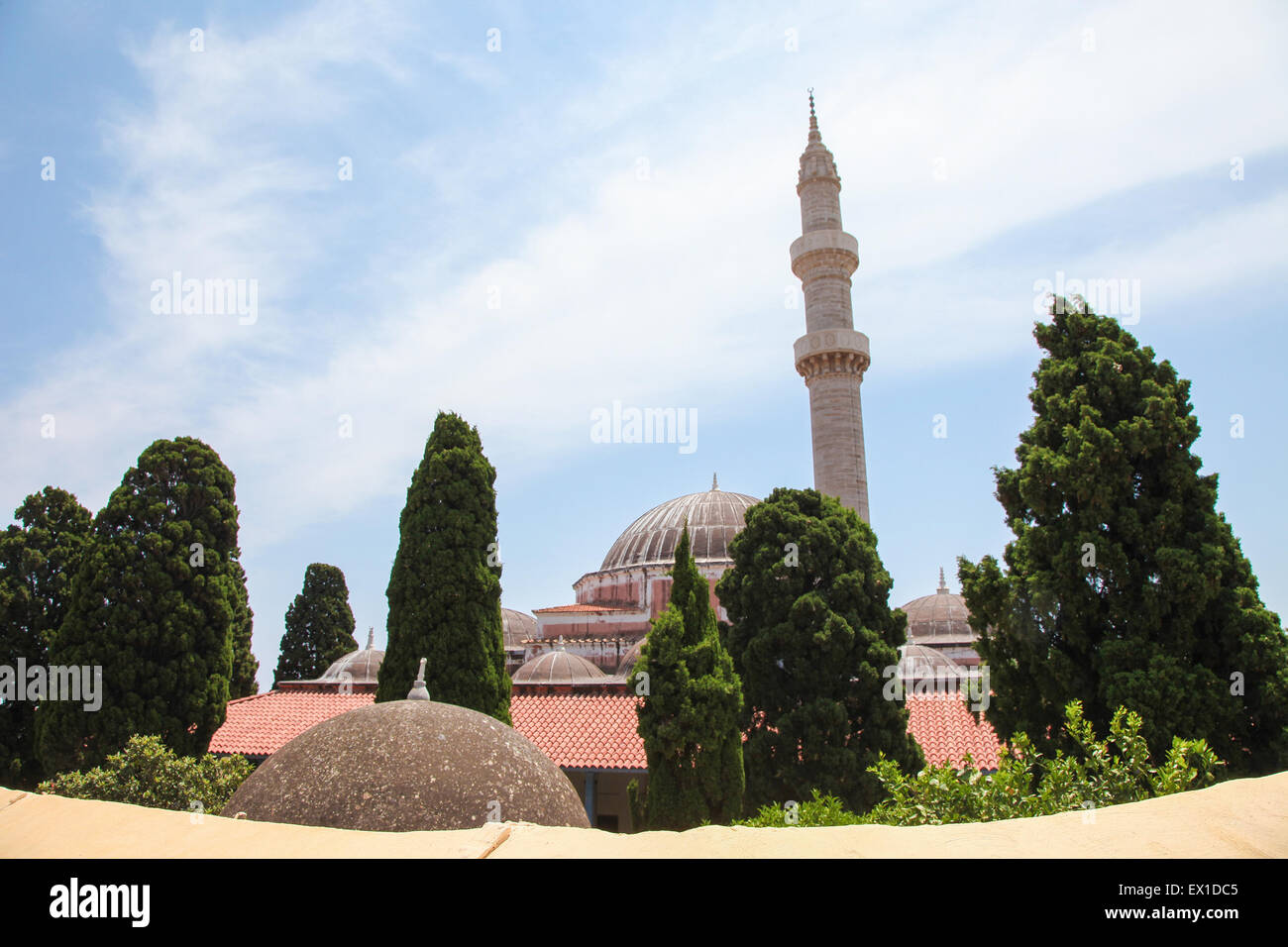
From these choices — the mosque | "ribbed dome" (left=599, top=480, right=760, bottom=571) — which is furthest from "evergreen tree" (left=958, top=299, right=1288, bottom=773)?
"ribbed dome" (left=599, top=480, right=760, bottom=571)

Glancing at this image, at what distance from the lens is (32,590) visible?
18.7 metres

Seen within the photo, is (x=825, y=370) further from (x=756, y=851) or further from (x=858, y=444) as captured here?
(x=756, y=851)

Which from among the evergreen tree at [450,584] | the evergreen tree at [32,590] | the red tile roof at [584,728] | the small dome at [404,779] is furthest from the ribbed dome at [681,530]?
the small dome at [404,779]

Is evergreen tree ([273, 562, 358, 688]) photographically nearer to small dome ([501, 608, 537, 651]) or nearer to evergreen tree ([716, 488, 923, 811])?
small dome ([501, 608, 537, 651])

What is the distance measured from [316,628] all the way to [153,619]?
17629 millimetres

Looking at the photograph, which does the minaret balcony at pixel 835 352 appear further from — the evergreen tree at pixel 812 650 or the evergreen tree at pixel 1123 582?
the evergreen tree at pixel 1123 582

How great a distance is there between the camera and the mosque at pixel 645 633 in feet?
55.7

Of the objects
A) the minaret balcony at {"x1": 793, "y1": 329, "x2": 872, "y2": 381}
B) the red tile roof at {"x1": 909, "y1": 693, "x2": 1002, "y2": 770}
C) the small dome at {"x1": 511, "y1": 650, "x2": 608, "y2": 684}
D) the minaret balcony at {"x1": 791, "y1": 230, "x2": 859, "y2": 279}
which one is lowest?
the red tile roof at {"x1": 909, "y1": 693, "x2": 1002, "y2": 770}

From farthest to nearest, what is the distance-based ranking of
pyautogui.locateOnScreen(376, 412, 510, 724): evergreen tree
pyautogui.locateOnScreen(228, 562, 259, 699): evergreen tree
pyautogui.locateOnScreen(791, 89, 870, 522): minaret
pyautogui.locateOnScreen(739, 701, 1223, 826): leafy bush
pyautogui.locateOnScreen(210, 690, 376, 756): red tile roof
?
pyautogui.locateOnScreen(791, 89, 870, 522): minaret
pyautogui.locateOnScreen(228, 562, 259, 699): evergreen tree
pyautogui.locateOnScreen(210, 690, 376, 756): red tile roof
pyautogui.locateOnScreen(376, 412, 510, 724): evergreen tree
pyautogui.locateOnScreen(739, 701, 1223, 826): leafy bush

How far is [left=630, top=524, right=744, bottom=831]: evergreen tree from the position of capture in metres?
13.1

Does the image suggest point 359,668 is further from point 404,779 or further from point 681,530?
point 404,779

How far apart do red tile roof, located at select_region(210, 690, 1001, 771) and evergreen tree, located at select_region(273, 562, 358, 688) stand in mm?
11808

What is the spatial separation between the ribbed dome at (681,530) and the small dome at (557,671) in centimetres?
959
